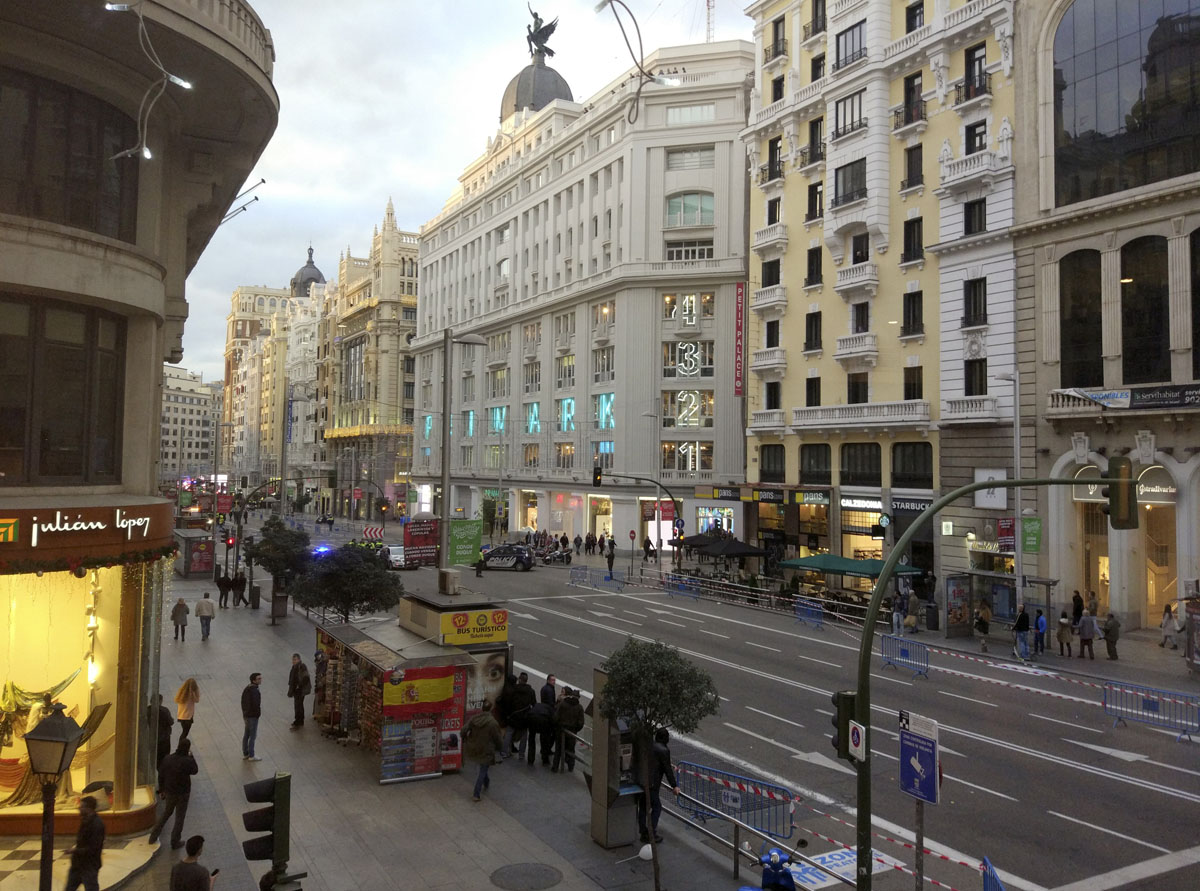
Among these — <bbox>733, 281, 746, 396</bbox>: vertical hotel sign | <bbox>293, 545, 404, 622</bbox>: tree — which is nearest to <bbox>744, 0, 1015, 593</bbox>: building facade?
<bbox>733, 281, 746, 396</bbox>: vertical hotel sign

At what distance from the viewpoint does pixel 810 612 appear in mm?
33156

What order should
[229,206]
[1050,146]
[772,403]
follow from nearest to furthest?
[229,206] → [1050,146] → [772,403]

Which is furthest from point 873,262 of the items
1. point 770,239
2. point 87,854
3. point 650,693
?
point 87,854

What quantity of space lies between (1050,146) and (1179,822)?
91.4 feet

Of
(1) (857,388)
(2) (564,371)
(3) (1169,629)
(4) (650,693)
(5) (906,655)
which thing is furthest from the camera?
(2) (564,371)

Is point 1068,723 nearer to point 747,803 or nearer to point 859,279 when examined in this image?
point 747,803

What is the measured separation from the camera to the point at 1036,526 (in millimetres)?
29516

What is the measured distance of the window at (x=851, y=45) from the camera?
4166 centimetres

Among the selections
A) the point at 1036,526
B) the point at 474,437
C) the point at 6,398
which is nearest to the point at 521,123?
the point at 474,437

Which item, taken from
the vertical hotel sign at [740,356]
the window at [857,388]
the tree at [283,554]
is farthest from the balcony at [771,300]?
the tree at [283,554]

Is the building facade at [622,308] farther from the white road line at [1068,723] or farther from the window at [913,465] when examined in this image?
the white road line at [1068,723]

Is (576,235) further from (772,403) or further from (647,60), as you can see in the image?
(772,403)

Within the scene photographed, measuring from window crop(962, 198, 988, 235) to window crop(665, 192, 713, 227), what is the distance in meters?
25.3

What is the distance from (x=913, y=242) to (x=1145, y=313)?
37.1 feet
